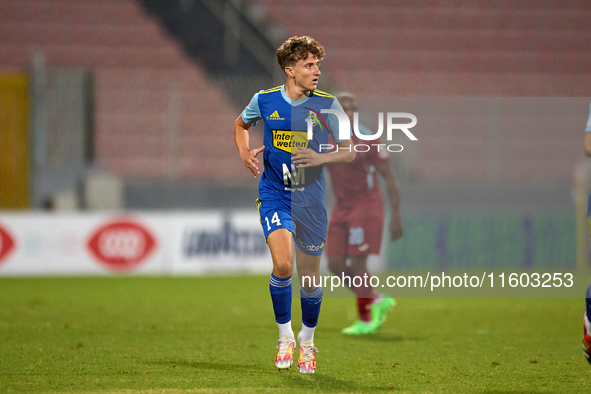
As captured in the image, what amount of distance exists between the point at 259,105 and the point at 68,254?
9.37 meters

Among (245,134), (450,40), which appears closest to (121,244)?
(245,134)

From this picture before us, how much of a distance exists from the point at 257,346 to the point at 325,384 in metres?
1.77

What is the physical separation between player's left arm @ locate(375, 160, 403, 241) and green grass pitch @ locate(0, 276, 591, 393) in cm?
93

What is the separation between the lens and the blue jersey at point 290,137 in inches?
196

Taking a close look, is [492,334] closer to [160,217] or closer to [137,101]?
[160,217]

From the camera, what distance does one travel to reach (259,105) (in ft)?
16.7

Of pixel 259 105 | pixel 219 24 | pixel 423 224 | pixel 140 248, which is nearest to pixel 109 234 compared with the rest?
pixel 140 248

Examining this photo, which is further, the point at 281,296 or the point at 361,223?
the point at 361,223

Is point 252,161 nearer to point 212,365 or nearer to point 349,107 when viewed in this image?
point 212,365

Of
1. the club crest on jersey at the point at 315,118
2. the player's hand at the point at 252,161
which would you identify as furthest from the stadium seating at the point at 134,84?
the club crest on jersey at the point at 315,118

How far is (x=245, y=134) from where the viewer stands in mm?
5266

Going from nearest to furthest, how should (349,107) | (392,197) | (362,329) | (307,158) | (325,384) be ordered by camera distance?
(325,384) → (307,158) → (349,107) → (392,197) → (362,329)

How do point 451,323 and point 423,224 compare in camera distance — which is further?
point 423,224

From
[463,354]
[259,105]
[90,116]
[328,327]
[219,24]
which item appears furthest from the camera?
[219,24]
